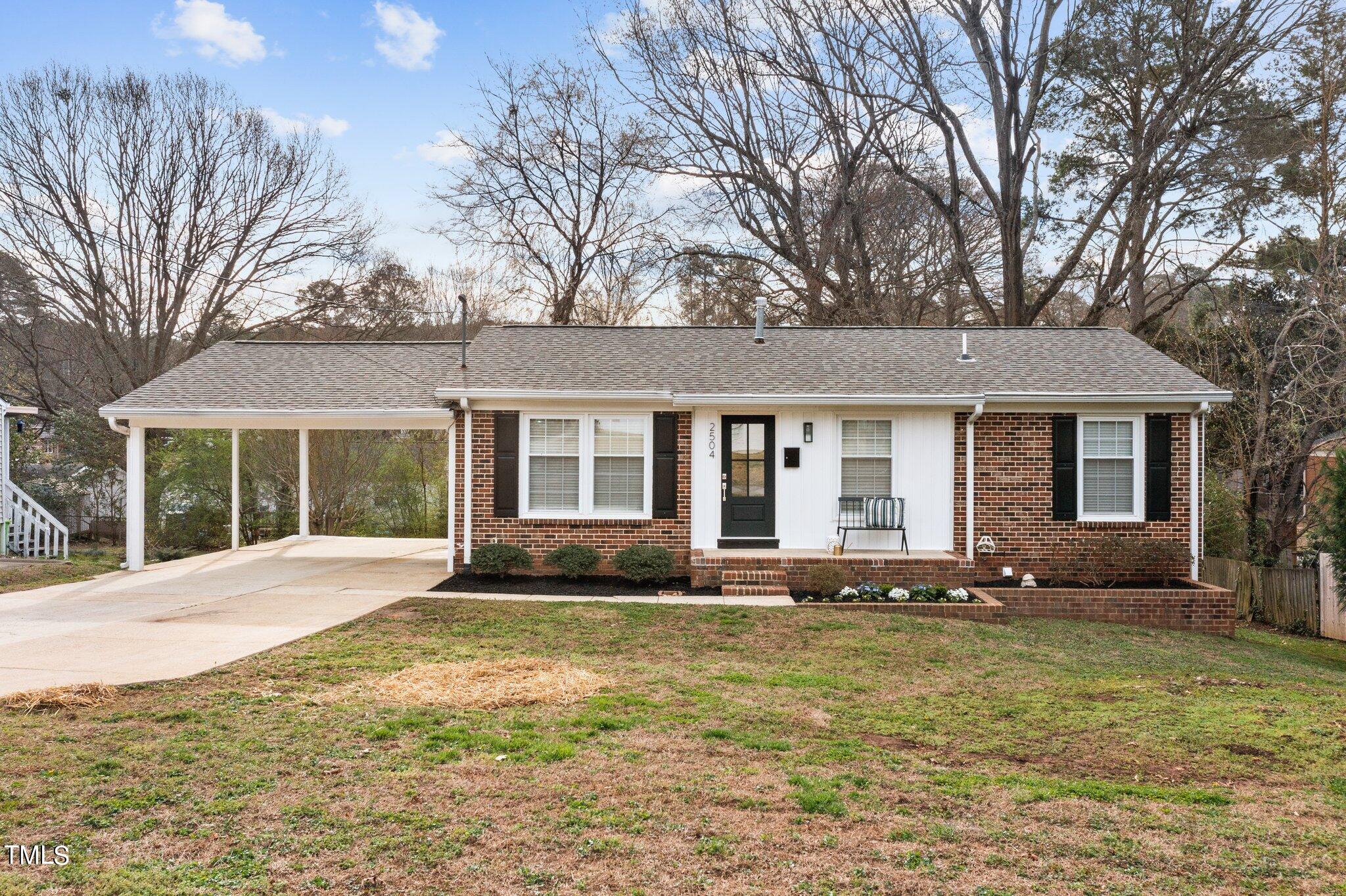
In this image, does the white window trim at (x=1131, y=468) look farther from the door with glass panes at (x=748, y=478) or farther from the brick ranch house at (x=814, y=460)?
the door with glass panes at (x=748, y=478)

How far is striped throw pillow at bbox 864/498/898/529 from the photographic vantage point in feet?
38.5

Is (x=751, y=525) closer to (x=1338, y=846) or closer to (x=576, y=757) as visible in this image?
(x=576, y=757)

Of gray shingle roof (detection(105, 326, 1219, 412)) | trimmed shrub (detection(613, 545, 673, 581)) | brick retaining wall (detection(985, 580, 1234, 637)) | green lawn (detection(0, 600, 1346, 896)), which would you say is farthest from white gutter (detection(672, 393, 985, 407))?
green lawn (detection(0, 600, 1346, 896))

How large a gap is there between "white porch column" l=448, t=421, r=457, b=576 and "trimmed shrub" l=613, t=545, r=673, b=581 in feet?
8.32

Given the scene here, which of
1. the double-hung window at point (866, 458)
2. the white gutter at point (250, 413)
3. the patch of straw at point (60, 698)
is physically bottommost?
the patch of straw at point (60, 698)

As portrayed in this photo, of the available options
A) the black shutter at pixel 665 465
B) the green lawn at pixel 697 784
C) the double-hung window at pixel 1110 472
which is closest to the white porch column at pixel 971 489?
the double-hung window at pixel 1110 472

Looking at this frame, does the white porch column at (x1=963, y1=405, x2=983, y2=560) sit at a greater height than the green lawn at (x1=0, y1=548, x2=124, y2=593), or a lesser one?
greater

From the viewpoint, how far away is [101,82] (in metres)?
19.0

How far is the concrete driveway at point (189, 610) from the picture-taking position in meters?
6.75

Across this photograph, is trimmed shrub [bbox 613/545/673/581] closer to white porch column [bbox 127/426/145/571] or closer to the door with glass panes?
the door with glass panes

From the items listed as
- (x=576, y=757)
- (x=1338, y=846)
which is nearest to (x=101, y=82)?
(x=576, y=757)

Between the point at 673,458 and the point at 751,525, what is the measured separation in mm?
1541

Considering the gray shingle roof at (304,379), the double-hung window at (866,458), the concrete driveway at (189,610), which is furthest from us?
the gray shingle roof at (304,379)

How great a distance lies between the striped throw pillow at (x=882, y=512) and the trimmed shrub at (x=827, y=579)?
1.35 m
